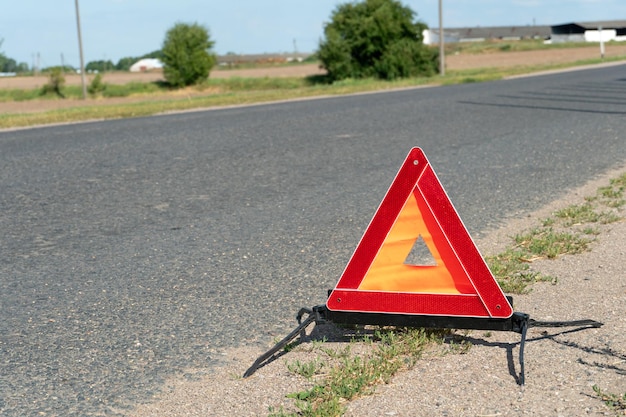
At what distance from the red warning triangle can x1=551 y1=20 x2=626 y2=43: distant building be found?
135m

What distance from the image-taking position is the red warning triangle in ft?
12.8

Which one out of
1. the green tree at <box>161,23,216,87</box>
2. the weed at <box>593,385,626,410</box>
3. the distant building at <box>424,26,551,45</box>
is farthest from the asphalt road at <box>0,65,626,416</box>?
the distant building at <box>424,26,551,45</box>

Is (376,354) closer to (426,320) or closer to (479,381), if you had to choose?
(426,320)

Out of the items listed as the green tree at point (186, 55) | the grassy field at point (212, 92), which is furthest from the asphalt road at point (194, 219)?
the green tree at point (186, 55)

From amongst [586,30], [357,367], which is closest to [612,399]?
[357,367]

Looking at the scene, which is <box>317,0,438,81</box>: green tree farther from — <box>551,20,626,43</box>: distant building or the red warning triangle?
<box>551,20,626,43</box>: distant building

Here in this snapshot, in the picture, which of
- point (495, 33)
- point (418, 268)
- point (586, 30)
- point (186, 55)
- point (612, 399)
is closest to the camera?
point (612, 399)

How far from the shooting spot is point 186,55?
6581 cm

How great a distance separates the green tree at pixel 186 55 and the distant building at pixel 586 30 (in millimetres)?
80695

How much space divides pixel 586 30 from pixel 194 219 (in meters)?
139

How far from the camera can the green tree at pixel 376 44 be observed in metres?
59.5

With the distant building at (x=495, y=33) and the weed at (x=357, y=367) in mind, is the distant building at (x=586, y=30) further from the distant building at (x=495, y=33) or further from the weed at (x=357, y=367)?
the weed at (x=357, y=367)

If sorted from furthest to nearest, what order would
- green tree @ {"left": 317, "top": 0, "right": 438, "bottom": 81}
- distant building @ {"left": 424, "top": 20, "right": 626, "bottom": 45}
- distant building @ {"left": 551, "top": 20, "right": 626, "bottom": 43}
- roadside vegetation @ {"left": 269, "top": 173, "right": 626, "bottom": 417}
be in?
distant building @ {"left": 424, "top": 20, "right": 626, "bottom": 45} → distant building @ {"left": 551, "top": 20, "right": 626, "bottom": 43} → green tree @ {"left": 317, "top": 0, "right": 438, "bottom": 81} → roadside vegetation @ {"left": 269, "top": 173, "right": 626, "bottom": 417}

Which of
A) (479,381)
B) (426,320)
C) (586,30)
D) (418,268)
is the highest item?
(586,30)
